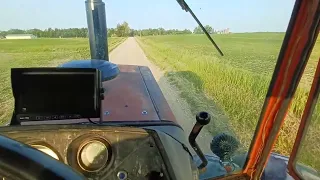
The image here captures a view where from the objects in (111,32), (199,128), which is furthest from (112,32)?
(199,128)

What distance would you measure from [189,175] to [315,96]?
2.38 feet

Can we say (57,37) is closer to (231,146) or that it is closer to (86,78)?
(86,78)

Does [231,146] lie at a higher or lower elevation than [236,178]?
higher

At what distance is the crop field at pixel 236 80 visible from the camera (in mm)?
1814

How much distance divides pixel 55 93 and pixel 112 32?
3.67 feet

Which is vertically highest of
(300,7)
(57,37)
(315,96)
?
(300,7)

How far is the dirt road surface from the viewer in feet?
8.39

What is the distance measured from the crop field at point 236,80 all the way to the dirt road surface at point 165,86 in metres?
0.06

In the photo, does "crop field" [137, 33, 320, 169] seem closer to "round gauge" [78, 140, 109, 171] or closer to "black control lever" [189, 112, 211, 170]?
"black control lever" [189, 112, 211, 170]

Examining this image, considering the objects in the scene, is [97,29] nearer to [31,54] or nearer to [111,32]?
[111,32]

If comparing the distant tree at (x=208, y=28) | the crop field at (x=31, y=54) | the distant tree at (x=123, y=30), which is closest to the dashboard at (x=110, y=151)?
the distant tree at (x=208, y=28)

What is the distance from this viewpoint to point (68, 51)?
8.87 feet

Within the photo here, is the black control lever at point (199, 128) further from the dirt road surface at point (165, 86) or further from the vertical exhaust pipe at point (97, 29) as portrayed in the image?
the vertical exhaust pipe at point (97, 29)

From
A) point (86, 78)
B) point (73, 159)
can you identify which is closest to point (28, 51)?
point (86, 78)
